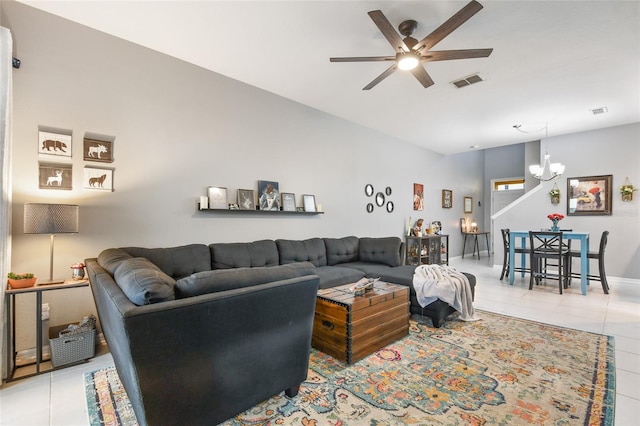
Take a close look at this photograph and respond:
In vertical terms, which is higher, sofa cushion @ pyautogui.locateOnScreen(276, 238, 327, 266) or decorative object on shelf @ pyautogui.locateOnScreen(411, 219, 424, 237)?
decorative object on shelf @ pyautogui.locateOnScreen(411, 219, 424, 237)

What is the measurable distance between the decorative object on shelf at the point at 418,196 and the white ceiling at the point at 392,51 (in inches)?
89.7

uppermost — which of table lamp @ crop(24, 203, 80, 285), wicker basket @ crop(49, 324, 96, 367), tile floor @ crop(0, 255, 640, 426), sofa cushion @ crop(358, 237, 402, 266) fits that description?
table lamp @ crop(24, 203, 80, 285)

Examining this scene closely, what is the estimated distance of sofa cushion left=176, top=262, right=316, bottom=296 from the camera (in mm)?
1484

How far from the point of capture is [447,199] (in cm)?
791

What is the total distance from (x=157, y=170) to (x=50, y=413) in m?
2.19

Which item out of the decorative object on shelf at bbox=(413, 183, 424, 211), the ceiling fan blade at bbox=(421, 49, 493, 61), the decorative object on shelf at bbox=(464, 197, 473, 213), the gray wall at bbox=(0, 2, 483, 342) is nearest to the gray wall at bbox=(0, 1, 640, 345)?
the gray wall at bbox=(0, 2, 483, 342)

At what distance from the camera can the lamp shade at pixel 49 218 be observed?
2.21 metres

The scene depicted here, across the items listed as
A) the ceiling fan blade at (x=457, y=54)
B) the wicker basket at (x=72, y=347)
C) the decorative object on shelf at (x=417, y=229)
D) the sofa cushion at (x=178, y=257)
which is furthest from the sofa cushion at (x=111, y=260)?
the decorative object on shelf at (x=417, y=229)

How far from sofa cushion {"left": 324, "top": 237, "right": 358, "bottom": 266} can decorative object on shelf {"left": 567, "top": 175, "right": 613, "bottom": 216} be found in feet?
15.8

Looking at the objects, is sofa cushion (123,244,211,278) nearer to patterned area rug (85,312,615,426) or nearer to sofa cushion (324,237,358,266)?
patterned area rug (85,312,615,426)

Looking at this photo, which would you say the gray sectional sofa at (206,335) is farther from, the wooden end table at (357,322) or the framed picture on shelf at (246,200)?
the framed picture on shelf at (246,200)

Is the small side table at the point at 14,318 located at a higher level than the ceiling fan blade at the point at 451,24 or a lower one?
lower

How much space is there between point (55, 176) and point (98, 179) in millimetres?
308

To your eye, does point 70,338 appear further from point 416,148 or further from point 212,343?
point 416,148
